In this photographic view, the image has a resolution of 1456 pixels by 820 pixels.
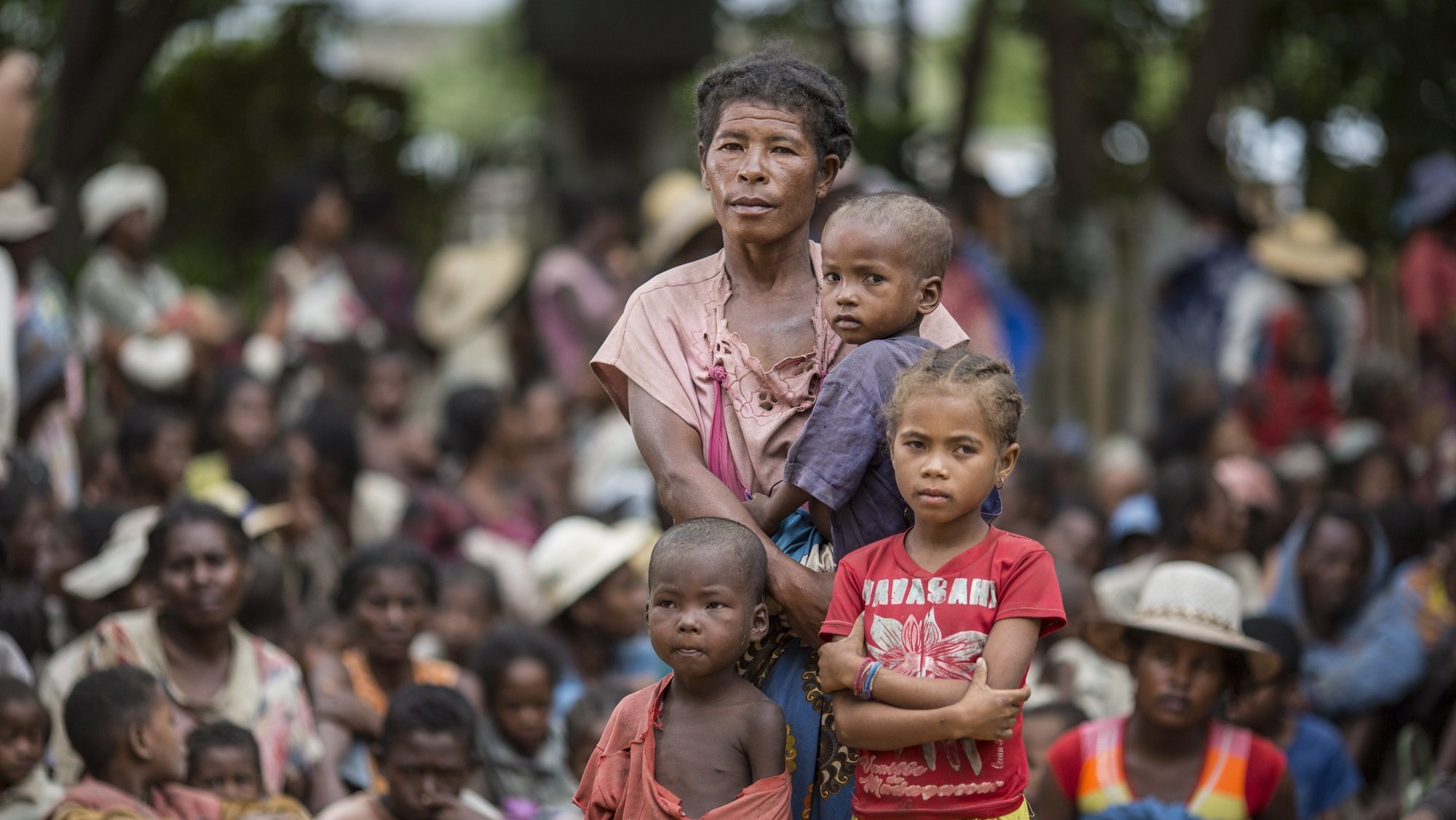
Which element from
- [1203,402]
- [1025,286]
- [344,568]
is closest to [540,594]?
[344,568]

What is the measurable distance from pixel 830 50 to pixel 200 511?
9.33 metres

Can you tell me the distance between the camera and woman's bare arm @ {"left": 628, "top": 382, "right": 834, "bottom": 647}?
3709mm

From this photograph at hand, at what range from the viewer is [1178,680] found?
5168 millimetres

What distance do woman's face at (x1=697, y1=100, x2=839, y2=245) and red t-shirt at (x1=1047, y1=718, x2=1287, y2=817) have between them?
2.02m

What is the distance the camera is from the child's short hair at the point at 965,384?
3555 mm

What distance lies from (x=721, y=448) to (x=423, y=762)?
1836 mm

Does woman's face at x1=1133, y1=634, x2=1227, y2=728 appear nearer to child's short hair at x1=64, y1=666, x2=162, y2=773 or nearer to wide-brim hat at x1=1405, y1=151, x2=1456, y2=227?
child's short hair at x1=64, y1=666, x2=162, y2=773

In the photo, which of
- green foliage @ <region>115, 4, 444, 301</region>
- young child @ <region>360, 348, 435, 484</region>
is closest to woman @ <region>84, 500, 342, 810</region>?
young child @ <region>360, 348, 435, 484</region>

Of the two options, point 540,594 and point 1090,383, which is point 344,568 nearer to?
point 540,594

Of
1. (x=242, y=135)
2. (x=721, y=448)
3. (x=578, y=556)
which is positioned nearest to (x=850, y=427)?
(x=721, y=448)

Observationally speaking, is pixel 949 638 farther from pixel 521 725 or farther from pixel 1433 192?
pixel 1433 192

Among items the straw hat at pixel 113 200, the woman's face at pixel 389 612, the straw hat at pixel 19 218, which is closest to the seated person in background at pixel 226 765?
the woman's face at pixel 389 612

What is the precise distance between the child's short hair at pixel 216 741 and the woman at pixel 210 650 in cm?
26

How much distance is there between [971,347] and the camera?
3801 millimetres
